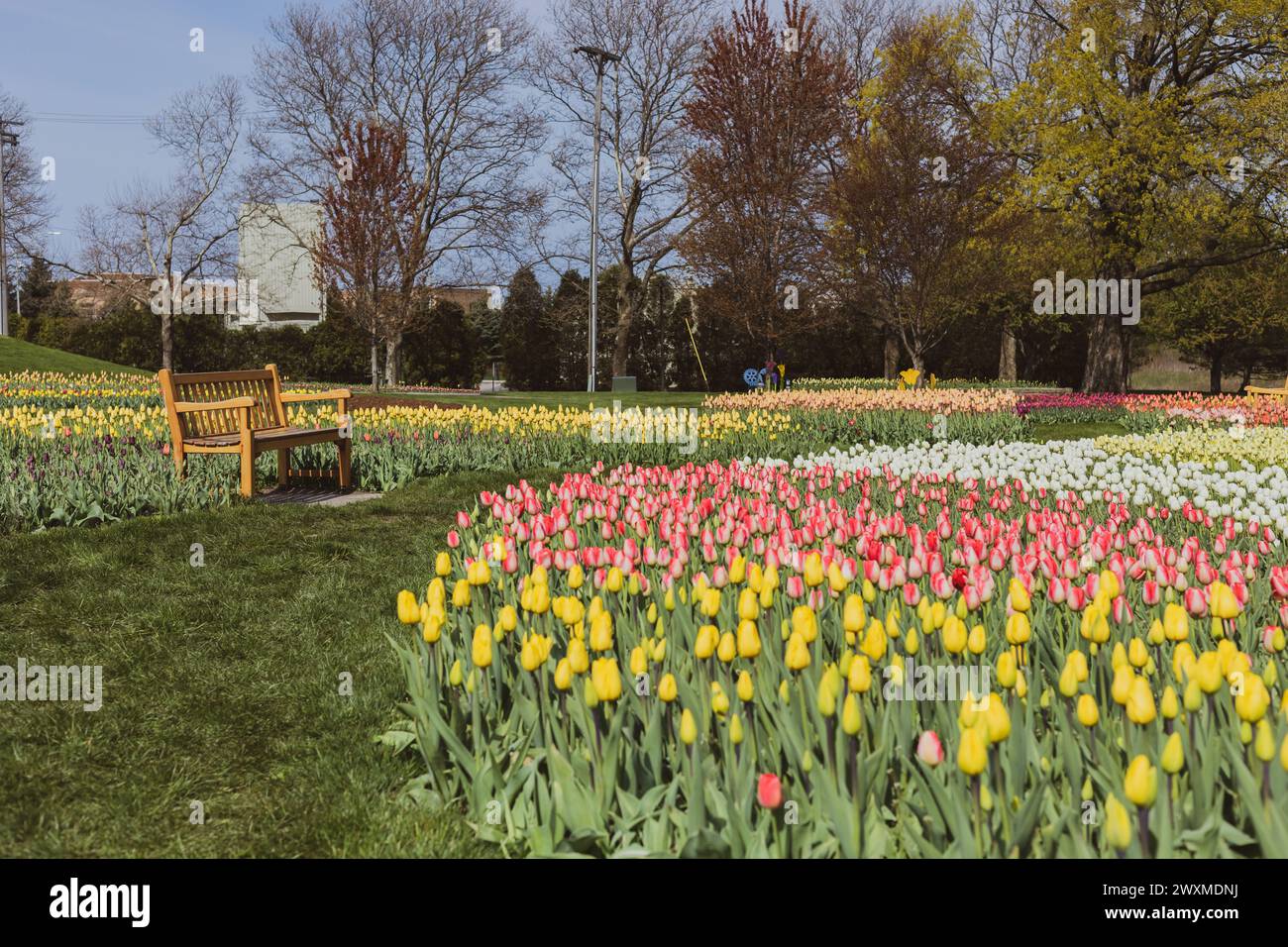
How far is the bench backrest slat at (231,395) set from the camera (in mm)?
7492

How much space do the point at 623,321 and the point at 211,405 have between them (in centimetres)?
2336

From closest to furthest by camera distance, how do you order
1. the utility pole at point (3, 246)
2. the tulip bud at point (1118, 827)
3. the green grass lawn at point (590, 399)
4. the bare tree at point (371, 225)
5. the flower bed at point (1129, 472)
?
the tulip bud at point (1118, 827) → the flower bed at point (1129, 472) → the green grass lawn at point (590, 399) → the bare tree at point (371, 225) → the utility pole at point (3, 246)

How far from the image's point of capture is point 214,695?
3.45 m

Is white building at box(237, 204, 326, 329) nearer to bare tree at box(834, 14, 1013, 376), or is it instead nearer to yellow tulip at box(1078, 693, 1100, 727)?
bare tree at box(834, 14, 1013, 376)

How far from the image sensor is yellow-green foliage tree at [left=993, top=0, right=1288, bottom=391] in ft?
61.1

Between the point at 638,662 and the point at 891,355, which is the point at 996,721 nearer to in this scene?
the point at 638,662

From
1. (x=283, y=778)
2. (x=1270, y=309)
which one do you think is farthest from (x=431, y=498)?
(x=1270, y=309)

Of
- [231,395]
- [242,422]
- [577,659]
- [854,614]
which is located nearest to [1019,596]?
[854,614]

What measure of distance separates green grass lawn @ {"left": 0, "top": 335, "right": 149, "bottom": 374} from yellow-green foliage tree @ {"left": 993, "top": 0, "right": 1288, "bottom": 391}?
22.1 metres

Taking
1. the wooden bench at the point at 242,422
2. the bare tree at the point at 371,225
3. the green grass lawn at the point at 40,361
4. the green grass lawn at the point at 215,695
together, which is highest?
the bare tree at the point at 371,225

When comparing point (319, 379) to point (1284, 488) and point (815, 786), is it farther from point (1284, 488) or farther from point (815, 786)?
point (815, 786)

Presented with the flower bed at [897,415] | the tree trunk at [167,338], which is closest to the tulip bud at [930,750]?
the flower bed at [897,415]

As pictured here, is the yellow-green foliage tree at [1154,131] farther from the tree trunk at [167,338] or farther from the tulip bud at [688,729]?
the tree trunk at [167,338]
